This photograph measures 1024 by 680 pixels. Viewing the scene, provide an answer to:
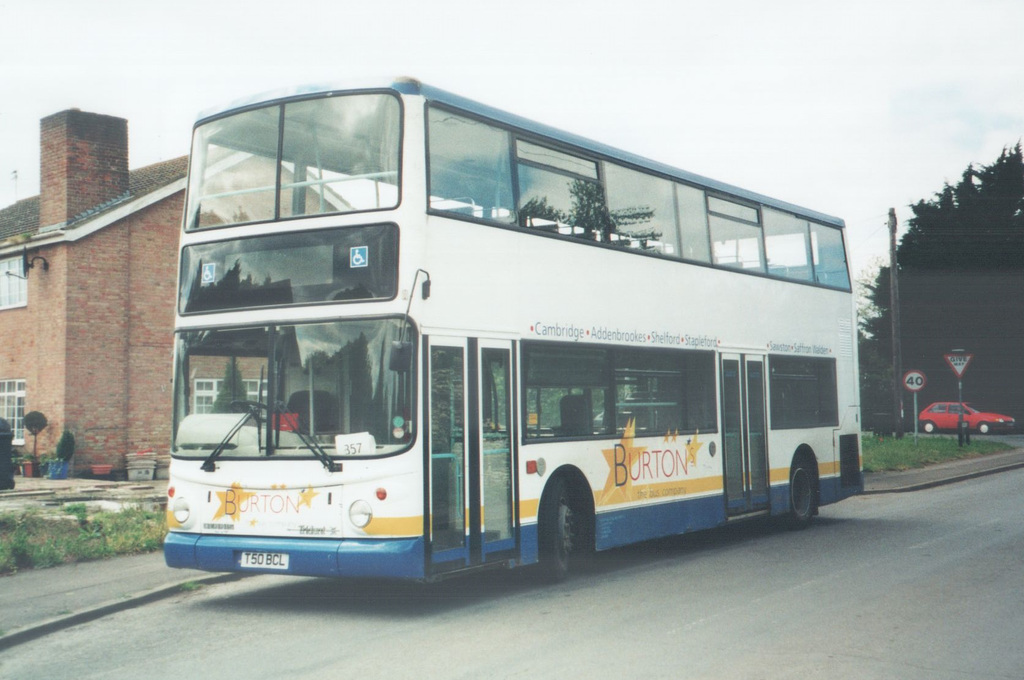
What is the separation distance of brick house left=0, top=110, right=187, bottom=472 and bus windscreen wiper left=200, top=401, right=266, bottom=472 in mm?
18401

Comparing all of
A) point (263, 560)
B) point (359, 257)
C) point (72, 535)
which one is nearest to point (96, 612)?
point (263, 560)

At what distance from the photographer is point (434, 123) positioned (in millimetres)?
9266

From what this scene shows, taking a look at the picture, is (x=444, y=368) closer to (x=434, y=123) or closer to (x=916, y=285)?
(x=434, y=123)

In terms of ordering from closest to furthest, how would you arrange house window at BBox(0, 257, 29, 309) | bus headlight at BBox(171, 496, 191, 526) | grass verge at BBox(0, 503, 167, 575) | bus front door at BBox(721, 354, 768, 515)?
bus headlight at BBox(171, 496, 191, 526), grass verge at BBox(0, 503, 167, 575), bus front door at BBox(721, 354, 768, 515), house window at BBox(0, 257, 29, 309)

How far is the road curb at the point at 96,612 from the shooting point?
8.15 m

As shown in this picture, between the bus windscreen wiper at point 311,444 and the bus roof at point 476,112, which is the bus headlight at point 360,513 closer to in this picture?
the bus windscreen wiper at point 311,444

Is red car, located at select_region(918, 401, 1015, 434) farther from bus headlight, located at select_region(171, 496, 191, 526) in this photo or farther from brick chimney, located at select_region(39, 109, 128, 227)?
bus headlight, located at select_region(171, 496, 191, 526)

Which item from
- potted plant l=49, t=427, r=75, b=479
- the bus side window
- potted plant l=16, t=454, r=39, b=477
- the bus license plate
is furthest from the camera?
potted plant l=16, t=454, r=39, b=477

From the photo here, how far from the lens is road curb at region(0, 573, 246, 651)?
8.15m

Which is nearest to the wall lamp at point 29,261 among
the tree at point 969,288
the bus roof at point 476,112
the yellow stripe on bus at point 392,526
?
the bus roof at point 476,112

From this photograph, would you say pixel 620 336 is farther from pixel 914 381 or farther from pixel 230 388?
pixel 914 381

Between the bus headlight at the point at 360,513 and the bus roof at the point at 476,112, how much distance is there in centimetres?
339

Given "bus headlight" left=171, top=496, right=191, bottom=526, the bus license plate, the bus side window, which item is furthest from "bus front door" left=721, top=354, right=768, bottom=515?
"bus headlight" left=171, top=496, right=191, bottom=526

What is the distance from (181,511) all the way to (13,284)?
864 inches
